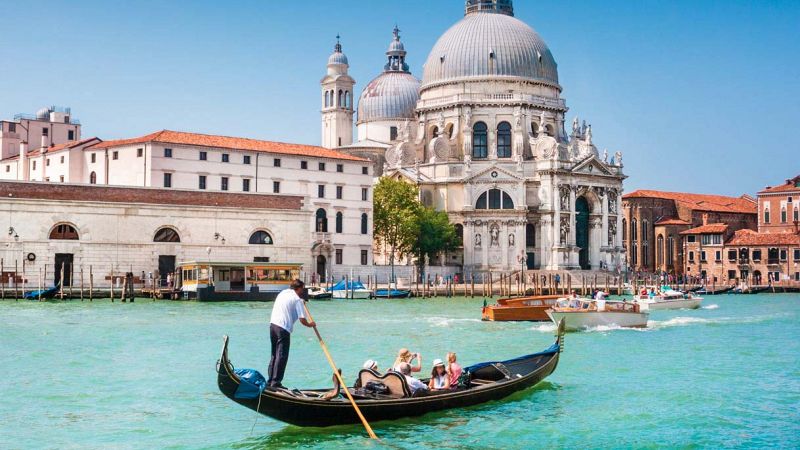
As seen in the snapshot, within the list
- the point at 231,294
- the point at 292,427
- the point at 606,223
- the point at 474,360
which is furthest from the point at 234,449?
the point at 606,223

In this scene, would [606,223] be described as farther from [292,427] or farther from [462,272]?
[292,427]

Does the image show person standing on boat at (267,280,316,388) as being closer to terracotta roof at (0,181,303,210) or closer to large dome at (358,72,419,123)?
terracotta roof at (0,181,303,210)

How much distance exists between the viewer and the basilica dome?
7150cm

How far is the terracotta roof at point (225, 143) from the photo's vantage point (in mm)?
46812

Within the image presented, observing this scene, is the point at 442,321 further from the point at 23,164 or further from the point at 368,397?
the point at 23,164

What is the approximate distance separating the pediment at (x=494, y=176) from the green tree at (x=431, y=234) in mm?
2991

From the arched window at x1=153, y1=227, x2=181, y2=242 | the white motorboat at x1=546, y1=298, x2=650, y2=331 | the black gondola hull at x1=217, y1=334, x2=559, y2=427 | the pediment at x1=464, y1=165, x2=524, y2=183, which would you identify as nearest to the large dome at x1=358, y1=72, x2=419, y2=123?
the pediment at x1=464, y1=165, x2=524, y2=183

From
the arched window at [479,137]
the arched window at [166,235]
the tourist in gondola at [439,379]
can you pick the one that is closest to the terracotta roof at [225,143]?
the arched window at [166,235]

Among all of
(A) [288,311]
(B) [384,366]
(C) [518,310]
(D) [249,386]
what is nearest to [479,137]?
(C) [518,310]

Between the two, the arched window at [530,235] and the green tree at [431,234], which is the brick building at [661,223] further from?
the green tree at [431,234]

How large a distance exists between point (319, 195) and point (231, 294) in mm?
11822

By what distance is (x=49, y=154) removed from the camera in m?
51.8

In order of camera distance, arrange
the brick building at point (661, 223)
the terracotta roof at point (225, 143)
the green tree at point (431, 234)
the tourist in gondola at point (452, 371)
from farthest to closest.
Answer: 1. the brick building at point (661, 223)
2. the green tree at point (431, 234)
3. the terracotta roof at point (225, 143)
4. the tourist in gondola at point (452, 371)

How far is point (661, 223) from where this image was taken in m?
75.0
